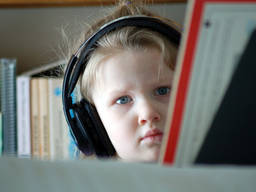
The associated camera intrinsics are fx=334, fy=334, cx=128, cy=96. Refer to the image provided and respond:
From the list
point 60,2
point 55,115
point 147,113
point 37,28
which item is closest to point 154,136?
point 147,113

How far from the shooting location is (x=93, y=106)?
80 centimetres

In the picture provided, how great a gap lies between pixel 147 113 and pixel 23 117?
2.69 feet

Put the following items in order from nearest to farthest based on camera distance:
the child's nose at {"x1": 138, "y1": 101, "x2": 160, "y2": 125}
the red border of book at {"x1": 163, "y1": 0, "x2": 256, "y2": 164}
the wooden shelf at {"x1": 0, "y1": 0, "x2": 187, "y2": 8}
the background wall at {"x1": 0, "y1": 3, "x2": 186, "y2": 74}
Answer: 1. the red border of book at {"x1": 163, "y1": 0, "x2": 256, "y2": 164}
2. the child's nose at {"x1": 138, "y1": 101, "x2": 160, "y2": 125}
3. the wooden shelf at {"x1": 0, "y1": 0, "x2": 187, "y2": 8}
4. the background wall at {"x1": 0, "y1": 3, "x2": 186, "y2": 74}

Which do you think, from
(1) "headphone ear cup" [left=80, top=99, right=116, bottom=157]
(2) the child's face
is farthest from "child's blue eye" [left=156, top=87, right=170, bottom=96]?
(1) "headphone ear cup" [left=80, top=99, right=116, bottom=157]

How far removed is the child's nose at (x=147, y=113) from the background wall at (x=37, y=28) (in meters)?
0.81

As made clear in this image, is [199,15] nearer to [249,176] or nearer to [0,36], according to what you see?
[249,176]

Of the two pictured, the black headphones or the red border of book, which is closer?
the red border of book

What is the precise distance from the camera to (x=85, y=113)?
0.76 meters

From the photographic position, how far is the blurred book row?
1.32 m

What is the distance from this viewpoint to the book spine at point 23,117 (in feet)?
4.34

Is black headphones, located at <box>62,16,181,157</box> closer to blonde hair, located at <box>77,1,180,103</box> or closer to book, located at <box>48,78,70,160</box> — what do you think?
blonde hair, located at <box>77,1,180,103</box>

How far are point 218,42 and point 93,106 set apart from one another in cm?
53

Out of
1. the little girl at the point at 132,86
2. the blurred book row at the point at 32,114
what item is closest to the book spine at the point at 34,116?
the blurred book row at the point at 32,114

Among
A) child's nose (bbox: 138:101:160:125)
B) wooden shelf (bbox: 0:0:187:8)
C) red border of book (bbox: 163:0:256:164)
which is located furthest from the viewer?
wooden shelf (bbox: 0:0:187:8)
